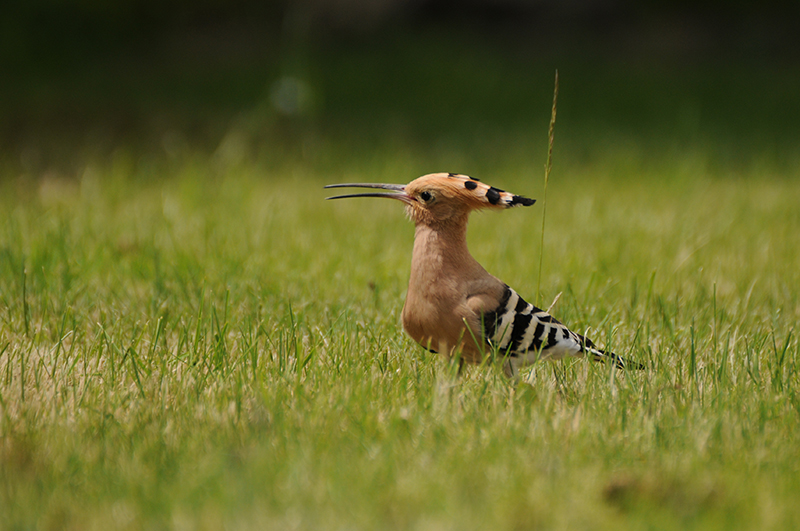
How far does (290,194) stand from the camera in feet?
18.2

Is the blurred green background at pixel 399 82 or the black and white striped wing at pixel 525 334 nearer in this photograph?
the black and white striped wing at pixel 525 334

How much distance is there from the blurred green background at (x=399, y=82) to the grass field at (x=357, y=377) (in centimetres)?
154

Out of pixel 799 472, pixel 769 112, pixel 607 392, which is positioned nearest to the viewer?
pixel 799 472

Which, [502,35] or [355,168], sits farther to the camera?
[502,35]

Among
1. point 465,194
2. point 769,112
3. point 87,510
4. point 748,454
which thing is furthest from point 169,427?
point 769,112

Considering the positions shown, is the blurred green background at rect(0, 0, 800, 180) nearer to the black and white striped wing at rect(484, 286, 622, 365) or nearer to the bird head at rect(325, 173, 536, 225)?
the bird head at rect(325, 173, 536, 225)

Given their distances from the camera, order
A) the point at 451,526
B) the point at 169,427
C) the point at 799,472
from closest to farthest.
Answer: the point at 451,526, the point at 799,472, the point at 169,427

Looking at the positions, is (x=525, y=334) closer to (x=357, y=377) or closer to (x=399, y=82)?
(x=357, y=377)

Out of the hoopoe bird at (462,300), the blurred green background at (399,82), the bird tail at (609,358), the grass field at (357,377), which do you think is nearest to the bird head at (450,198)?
the hoopoe bird at (462,300)

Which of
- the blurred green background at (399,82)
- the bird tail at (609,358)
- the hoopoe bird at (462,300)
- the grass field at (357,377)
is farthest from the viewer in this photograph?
the blurred green background at (399,82)

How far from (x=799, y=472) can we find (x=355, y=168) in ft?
14.6

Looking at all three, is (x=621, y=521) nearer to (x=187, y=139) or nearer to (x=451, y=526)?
(x=451, y=526)

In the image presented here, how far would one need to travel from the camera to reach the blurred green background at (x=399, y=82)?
6.96 metres

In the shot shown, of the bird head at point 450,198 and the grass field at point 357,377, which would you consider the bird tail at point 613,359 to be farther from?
the bird head at point 450,198
